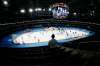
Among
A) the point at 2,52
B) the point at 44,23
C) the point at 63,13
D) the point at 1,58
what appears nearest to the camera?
the point at 1,58

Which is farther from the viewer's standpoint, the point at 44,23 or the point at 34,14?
the point at 34,14

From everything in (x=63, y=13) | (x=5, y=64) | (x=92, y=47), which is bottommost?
(x=5, y=64)

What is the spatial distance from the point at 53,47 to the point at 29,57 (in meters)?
1.52

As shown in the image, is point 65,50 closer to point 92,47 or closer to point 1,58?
point 92,47

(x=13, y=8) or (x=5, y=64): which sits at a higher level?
(x=13, y=8)

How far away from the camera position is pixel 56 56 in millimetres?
10797

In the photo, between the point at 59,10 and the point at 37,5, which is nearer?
the point at 59,10

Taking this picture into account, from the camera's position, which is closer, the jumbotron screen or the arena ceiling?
the jumbotron screen

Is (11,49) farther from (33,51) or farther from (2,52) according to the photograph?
(33,51)

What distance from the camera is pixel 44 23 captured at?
25.3m

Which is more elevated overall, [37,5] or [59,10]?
[37,5]

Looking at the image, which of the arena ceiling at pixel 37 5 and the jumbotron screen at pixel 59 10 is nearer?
the jumbotron screen at pixel 59 10

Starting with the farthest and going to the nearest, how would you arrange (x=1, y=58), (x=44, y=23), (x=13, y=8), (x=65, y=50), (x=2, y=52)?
(x=13, y=8) → (x=44, y=23) → (x=2, y=52) → (x=1, y=58) → (x=65, y=50)

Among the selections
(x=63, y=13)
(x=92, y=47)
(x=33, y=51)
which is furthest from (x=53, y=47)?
(x=63, y=13)
